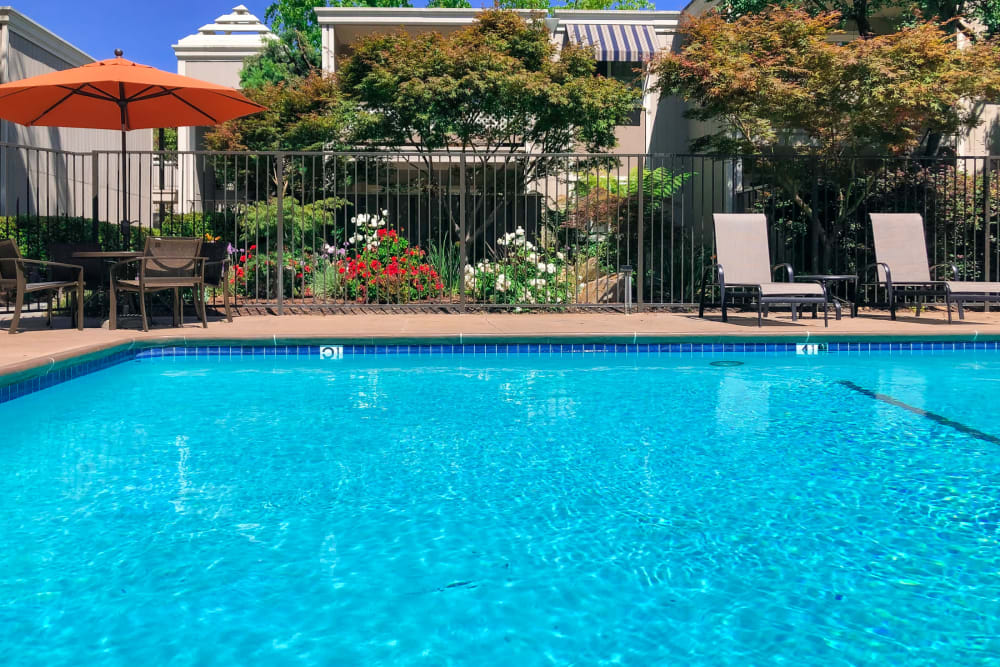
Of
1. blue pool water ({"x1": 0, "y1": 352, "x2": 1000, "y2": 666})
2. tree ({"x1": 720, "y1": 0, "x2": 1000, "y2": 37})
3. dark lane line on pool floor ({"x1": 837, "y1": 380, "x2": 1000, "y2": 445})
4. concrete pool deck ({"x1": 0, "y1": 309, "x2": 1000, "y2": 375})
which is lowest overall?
blue pool water ({"x1": 0, "y1": 352, "x2": 1000, "y2": 666})

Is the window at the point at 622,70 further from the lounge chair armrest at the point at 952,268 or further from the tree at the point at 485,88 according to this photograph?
the lounge chair armrest at the point at 952,268

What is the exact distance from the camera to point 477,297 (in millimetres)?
11562

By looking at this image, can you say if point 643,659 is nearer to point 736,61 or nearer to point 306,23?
point 736,61

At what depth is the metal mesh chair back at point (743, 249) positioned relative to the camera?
9.95m

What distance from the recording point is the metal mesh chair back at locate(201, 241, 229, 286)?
932cm

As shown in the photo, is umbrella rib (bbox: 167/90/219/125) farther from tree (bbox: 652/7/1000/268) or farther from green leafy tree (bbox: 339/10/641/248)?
tree (bbox: 652/7/1000/268)

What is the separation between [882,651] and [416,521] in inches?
67.4

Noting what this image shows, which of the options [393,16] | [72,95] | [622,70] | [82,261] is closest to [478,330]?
[82,261]

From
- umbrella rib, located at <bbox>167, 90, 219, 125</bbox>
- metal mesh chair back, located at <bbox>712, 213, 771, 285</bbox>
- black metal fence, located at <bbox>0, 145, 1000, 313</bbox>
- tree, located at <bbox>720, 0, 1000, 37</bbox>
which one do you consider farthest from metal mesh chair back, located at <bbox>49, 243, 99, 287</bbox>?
tree, located at <bbox>720, 0, 1000, 37</bbox>

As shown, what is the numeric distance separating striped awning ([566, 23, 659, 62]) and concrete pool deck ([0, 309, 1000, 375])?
10.6m

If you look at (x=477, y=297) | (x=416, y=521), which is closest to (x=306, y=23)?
(x=477, y=297)

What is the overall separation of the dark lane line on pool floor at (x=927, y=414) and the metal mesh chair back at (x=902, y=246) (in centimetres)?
399

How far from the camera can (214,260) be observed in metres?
9.39

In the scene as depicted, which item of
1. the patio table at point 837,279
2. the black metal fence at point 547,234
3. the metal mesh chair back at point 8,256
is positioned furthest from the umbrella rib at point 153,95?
the patio table at point 837,279
